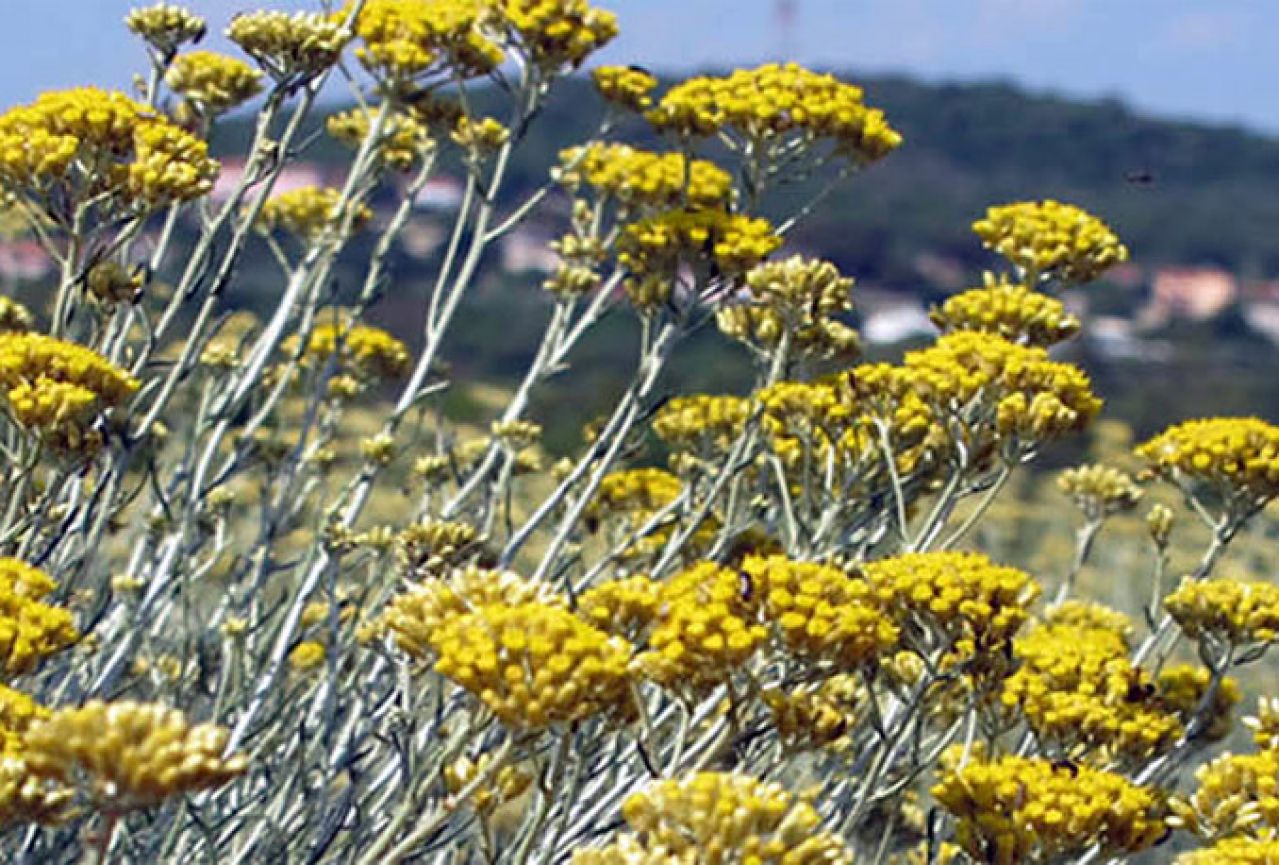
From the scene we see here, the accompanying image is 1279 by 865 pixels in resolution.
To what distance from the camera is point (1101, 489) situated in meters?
5.72

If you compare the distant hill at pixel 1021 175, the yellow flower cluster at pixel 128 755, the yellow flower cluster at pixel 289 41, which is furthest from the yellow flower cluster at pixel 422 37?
the distant hill at pixel 1021 175

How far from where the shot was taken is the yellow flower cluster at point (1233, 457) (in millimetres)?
4320

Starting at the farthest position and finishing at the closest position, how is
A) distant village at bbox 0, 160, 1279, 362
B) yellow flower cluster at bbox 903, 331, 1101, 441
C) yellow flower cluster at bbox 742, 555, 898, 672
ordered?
distant village at bbox 0, 160, 1279, 362, yellow flower cluster at bbox 903, 331, 1101, 441, yellow flower cluster at bbox 742, 555, 898, 672

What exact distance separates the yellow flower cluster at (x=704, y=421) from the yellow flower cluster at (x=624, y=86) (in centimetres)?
96

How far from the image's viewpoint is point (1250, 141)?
376 feet

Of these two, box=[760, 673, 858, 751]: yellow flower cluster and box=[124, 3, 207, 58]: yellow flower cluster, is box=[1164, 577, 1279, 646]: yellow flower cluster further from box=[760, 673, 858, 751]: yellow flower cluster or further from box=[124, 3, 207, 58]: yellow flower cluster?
box=[124, 3, 207, 58]: yellow flower cluster

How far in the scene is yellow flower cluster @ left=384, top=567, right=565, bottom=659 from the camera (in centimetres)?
278

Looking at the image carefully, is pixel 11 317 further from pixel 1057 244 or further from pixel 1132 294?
pixel 1132 294

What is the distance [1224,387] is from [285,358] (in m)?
39.5

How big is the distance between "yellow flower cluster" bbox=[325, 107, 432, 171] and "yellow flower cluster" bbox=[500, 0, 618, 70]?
487 mm

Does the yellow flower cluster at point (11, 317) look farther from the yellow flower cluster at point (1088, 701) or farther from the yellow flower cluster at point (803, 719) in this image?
the yellow flower cluster at point (1088, 701)

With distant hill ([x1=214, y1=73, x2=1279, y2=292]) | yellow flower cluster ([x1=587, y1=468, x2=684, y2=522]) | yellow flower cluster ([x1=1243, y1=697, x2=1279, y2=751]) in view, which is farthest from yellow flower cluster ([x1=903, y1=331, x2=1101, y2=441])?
distant hill ([x1=214, y1=73, x2=1279, y2=292])

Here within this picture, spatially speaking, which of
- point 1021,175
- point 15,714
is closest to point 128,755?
point 15,714

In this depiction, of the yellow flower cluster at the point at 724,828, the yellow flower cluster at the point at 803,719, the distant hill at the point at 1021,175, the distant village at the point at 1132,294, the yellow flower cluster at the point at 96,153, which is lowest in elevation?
the yellow flower cluster at the point at 724,828
